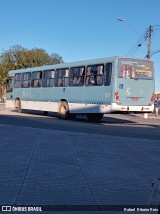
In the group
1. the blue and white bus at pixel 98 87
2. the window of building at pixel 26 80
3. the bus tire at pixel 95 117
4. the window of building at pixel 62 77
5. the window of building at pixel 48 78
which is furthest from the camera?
the window of building at pixel 26 80

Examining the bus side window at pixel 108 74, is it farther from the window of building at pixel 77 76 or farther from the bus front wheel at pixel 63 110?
the bus front wheel at pixel 63 110

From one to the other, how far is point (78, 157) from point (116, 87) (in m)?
11.2

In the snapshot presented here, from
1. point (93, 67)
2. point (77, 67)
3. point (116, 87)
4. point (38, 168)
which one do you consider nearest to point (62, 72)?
point (77, 67)

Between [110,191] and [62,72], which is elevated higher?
[62,72]

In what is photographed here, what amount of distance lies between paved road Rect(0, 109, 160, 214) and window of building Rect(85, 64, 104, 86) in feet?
27.5

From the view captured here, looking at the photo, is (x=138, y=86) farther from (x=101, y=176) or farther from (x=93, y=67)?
(x=101, y=176)

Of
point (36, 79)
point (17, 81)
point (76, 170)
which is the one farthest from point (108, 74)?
point (76, 170)

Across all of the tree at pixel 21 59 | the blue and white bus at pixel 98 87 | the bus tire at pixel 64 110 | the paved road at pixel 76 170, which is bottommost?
the paved road at pixel 76 170

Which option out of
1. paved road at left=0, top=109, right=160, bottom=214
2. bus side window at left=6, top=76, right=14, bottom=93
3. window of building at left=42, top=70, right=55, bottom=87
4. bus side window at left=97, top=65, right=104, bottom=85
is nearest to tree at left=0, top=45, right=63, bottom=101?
bus side window at left=6, top=76, right=14, bottom=93

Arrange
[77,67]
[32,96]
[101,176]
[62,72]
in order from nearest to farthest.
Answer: [101,176]
[77,67]
[62,72]
[32,96]

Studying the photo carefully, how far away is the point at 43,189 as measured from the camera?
619 cm

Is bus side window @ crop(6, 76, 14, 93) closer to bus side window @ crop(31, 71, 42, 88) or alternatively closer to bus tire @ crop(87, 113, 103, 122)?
bus side window @ crop(31, 71, 42, 88)

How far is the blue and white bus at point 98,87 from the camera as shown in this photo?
20.2 meters

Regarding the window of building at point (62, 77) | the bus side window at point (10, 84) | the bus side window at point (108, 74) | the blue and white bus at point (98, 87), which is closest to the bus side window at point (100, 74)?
the blue and white bus at point (98, 87)
